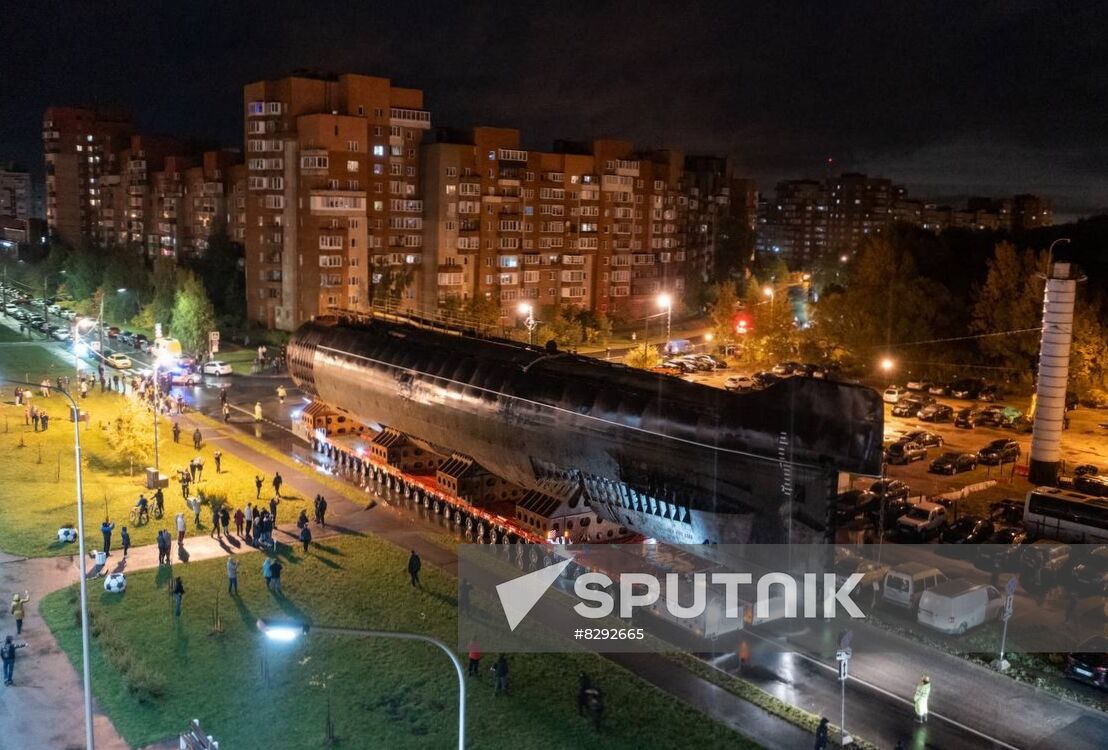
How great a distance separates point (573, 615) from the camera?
79.6 ft

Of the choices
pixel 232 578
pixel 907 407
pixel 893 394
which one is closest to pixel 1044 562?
pixel 232 578

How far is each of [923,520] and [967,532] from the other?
1.46 meters

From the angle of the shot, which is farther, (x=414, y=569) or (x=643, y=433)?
(x=414, y=569)

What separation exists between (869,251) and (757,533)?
166 feet

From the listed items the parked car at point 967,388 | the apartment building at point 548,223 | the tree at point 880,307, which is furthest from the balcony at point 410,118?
the parked car at point 967,388

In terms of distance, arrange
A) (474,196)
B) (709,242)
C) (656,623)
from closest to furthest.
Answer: (656,623)
(474,196)
(709,242)

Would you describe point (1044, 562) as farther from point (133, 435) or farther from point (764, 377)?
point (764, 377)

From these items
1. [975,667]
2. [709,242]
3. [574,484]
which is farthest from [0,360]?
[709,242]

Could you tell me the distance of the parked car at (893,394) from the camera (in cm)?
5938

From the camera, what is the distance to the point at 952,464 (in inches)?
1663

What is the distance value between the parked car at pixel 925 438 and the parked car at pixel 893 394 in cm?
1108

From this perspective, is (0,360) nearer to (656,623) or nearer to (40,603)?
(40,603)

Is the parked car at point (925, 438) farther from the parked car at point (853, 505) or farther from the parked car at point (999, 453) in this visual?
the parked car at point (853, 505)

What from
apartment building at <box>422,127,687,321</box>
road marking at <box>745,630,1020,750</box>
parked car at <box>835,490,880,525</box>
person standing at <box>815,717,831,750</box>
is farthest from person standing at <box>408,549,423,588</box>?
apartment building at <box>422,127,687,321</box>
